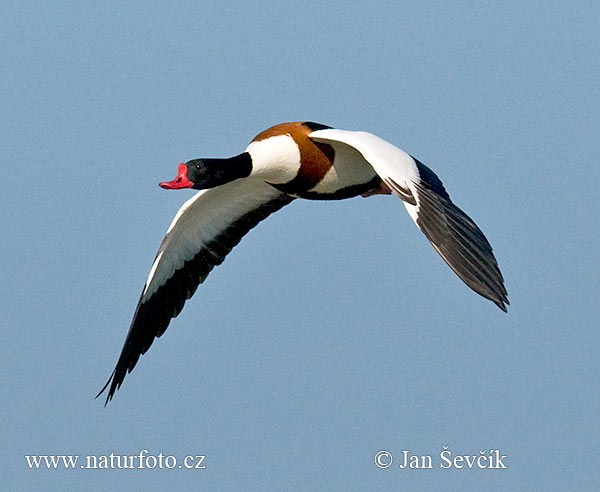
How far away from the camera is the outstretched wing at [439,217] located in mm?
6914

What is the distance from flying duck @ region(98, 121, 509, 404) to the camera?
23.5 ft

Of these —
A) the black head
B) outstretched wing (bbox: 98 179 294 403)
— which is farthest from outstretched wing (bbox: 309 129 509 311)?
outstretched wing (bbox: 98 179 294 403)

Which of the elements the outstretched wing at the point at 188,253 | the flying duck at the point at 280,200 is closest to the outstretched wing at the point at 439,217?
the flying duck at the point at 280,200

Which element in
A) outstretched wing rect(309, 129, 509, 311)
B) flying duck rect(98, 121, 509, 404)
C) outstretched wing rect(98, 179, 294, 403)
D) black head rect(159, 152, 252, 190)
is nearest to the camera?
outstretched wing rect(309, 129, 509, 311)

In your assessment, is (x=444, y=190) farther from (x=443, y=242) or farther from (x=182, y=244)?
(x=182, y=244)

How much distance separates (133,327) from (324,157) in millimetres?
2494

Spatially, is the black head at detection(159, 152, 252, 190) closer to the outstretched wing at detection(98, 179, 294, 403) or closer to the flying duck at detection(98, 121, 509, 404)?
the flying duck at detection(98, 121, 509, 404)

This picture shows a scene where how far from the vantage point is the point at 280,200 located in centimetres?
966

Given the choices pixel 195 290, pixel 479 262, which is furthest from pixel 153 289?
pixel 479 262

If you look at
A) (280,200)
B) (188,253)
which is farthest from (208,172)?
(188,253)

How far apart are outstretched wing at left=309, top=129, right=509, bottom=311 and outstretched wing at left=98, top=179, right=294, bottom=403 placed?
179 cm

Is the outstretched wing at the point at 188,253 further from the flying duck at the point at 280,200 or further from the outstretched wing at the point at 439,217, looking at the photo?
the outstretched wing at the point at 439,217

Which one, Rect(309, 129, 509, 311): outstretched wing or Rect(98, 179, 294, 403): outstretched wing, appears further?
Rect(98, 179, 294, 403): outstretched wing

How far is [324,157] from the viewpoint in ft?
27.8
